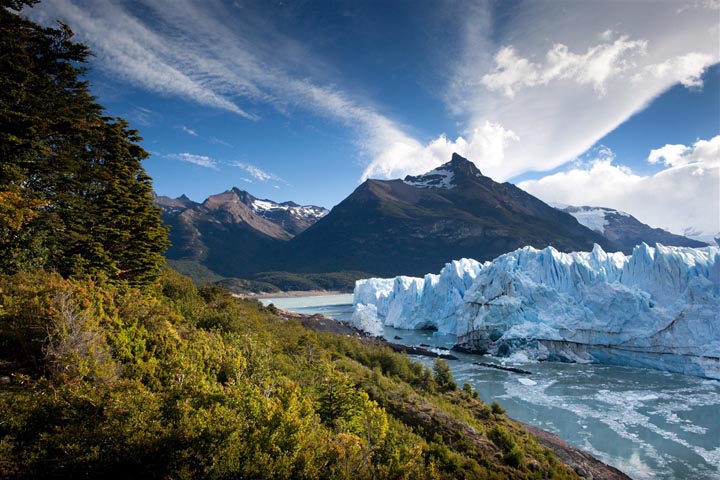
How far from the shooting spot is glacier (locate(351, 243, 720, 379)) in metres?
29.0

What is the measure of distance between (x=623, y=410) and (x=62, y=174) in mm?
30530

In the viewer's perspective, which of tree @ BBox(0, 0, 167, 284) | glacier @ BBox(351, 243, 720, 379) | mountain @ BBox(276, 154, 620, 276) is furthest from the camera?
mountain @ BBox(276, 154, 620, 276)

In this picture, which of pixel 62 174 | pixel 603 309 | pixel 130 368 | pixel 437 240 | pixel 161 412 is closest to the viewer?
pixel 161 412

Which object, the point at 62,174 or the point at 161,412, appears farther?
the point at 62,174

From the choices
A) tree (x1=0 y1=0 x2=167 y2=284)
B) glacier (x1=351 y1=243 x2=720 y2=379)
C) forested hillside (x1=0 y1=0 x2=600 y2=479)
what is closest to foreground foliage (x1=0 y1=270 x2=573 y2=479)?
forested hillside (x1=0 y1=0 x2=600 y2=479)

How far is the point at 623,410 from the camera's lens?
21.5 m

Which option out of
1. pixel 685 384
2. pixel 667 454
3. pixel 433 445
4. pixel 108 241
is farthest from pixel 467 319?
pixel 108 241

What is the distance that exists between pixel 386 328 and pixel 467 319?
22.2 metres

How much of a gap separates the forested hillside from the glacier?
1918 cm

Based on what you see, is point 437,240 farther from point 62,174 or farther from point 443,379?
point 62,174

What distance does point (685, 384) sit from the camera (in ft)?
85.1

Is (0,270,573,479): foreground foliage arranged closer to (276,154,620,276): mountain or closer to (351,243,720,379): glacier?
A: (351,243,720,379): glacier

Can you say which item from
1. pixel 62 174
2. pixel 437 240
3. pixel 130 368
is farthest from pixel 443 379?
pixel 437 240

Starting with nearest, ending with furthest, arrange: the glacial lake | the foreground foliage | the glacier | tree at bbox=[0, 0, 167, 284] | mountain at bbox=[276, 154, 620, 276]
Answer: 1. the foreground foliage
2. tree at bbox=[0, 0, 167, 284]
3. the glacial lake
4. the glacier
5. mountain at bbox=[276, 154, 620, 276]
